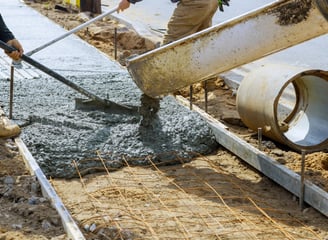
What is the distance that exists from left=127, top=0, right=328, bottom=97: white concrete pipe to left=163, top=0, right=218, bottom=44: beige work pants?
169 cm

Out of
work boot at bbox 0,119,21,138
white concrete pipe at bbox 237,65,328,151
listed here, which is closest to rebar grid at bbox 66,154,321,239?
white concrete pipe at bbox 237,65,328,151

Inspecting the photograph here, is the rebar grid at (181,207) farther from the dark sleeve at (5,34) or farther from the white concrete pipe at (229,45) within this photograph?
the dark sleeve at (5,34)

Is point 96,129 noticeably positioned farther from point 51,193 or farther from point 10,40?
point 51,193

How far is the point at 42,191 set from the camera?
5.01 m

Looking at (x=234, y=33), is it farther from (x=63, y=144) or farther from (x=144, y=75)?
(x=63, y=144)

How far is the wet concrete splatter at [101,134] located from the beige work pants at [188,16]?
69 centimetres

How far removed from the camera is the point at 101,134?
625cm

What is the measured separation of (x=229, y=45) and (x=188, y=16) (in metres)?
2.02

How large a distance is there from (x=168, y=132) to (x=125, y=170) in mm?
708

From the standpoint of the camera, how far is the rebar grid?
15.2 feet

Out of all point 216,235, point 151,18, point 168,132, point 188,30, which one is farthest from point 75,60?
point 216,235

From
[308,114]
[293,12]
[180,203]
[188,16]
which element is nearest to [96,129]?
[180,203]

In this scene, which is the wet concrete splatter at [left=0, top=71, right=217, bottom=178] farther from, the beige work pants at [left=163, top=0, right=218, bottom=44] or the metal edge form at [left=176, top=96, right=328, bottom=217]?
the beige work pants at [left=163, top=0, right=218, bottom=44]

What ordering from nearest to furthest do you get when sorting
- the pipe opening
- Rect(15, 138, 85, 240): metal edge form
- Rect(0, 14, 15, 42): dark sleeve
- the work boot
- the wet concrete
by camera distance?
Rect(15, 138, 85, 240): metal edge form < Rect(0, 14, 15, 42): dark sleeve < the wet concrete < the work boot < the pipe opening
